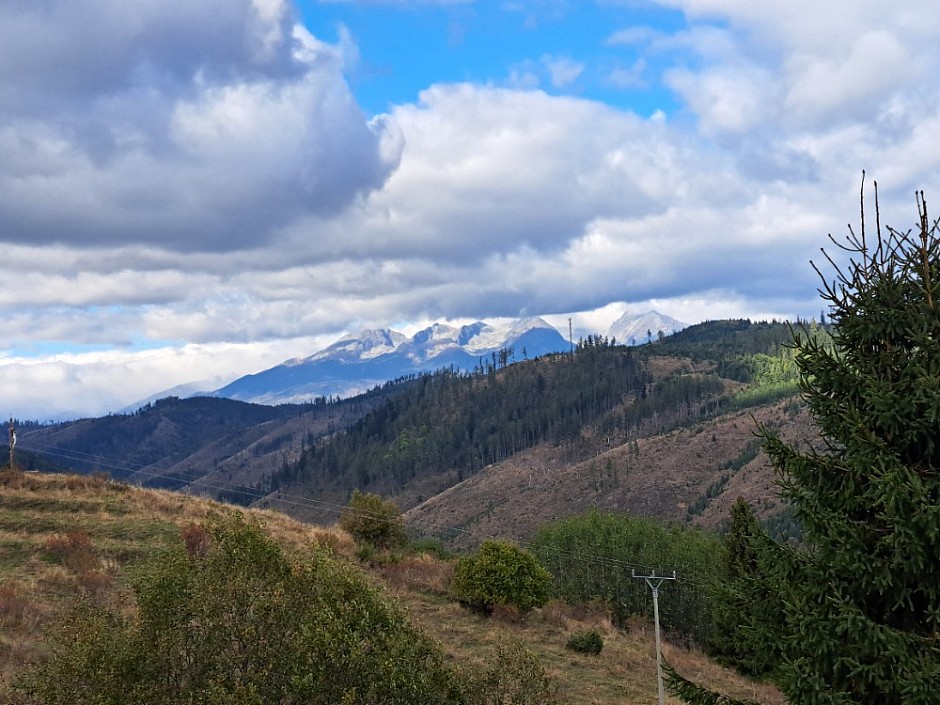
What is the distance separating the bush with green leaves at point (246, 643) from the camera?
11773 millimetres

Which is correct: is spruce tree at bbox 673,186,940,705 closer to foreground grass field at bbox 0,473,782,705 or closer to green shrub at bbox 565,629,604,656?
foreground grass field at bbox 0,473,782,705

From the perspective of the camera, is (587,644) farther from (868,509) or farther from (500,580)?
(868,509)

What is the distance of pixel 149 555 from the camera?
27.2 meters

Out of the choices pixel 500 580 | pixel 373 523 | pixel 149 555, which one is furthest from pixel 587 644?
pixel 149 555

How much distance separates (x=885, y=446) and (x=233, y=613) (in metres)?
12.4

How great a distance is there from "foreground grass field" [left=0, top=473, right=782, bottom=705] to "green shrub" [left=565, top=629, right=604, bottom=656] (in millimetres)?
589

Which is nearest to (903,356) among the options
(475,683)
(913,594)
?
(913,594)

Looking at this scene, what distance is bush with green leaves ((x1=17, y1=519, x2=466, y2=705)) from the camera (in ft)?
38.6

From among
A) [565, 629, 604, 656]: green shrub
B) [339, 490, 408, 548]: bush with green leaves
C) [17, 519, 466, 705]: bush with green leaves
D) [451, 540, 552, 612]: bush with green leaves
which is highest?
[17, 519, 466, 705]: bush with green leaves

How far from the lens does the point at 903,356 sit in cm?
1202

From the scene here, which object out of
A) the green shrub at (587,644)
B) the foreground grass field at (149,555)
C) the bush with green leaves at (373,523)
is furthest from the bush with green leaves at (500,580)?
the bush with green leaves at (373,523)

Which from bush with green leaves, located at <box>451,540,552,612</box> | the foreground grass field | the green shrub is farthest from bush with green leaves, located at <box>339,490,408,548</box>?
the green shrub

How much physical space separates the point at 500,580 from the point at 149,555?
24294 mm

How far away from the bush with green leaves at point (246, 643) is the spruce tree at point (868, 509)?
607 centimetres
